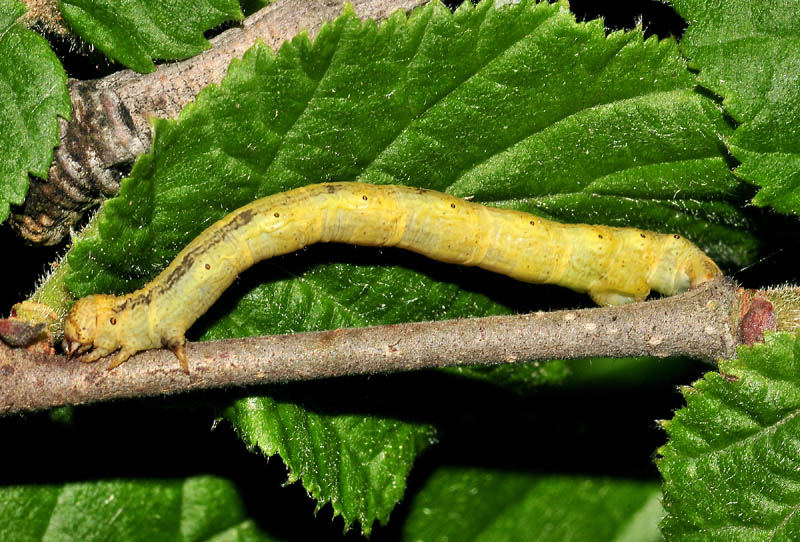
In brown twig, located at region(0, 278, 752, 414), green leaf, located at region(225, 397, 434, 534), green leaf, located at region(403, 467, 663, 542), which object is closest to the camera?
brown twig, located at region(0, 278, 752, 414)

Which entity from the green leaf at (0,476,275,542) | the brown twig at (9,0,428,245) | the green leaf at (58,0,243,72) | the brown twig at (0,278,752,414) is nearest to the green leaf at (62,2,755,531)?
the brown twig at (9,0,428,245)

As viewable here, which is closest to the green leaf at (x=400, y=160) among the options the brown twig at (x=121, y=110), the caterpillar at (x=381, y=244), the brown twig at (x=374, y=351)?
the caterpillar at (x=381, y=244)

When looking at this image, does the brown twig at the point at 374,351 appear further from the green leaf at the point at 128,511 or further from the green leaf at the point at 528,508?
the green leaf at the point at 528,508

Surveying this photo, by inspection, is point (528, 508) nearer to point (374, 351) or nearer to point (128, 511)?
point (128, 511)

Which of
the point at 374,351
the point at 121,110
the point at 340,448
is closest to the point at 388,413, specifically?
the point at 340,448

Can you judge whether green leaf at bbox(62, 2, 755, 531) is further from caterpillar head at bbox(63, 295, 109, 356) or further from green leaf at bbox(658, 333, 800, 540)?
green leaf at bbox(658, 333, 800, 540)
